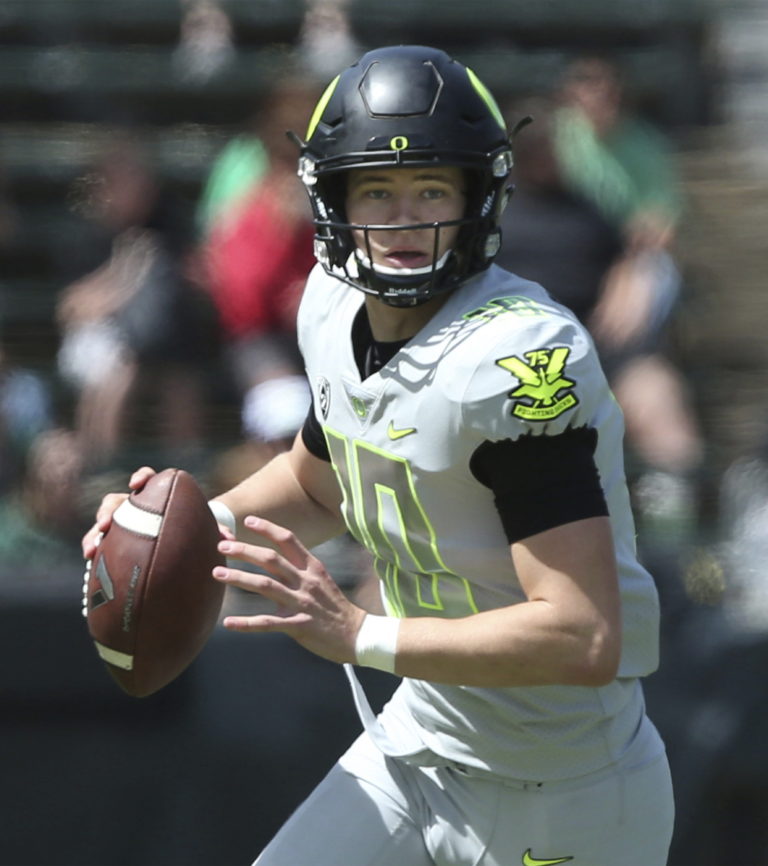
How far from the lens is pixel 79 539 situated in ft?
15.5

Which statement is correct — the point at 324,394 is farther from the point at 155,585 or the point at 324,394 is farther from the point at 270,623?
the point at 270,623

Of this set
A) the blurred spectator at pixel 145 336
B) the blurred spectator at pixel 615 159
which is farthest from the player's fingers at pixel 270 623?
the blurred spectator at pixel 615 159

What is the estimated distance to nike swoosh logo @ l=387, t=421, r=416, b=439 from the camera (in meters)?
2.51

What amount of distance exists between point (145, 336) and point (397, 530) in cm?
288

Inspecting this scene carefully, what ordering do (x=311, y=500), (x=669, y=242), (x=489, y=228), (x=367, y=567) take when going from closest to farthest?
(x=489, y=228), (x=311, y=500), (x=367, y=567), (x=669, y=242)

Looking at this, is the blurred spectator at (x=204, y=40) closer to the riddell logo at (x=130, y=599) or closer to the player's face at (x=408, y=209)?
the player's face at (x=408, y=209)

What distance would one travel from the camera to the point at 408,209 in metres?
2.64

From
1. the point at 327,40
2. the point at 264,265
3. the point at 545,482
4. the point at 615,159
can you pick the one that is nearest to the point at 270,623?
the point at 545,482

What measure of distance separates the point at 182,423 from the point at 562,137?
157 cm

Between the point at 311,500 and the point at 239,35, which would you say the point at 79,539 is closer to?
the point at 311,500

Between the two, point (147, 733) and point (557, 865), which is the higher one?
point (557, 865)

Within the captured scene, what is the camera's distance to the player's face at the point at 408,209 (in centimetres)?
262

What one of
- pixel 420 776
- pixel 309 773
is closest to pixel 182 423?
pixel 309 773

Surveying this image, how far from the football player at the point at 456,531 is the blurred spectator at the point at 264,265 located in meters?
2.08
